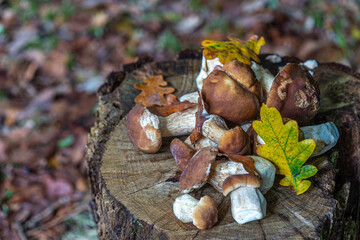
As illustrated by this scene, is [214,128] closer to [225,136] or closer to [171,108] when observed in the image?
[225,136]

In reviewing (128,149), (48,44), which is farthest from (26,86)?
(128,149)

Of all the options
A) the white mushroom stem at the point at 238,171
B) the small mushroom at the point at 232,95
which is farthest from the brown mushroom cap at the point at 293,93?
the white mushroom stem at the point at 238,171

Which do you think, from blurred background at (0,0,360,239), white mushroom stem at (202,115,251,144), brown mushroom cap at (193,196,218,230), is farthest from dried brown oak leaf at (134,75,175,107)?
blurred background at (0,0,360,239)

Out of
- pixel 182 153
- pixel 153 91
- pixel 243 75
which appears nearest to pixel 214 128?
pixel 182 153

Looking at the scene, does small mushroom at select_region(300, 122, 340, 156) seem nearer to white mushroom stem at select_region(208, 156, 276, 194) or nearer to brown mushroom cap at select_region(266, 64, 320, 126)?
brown mushroom cap at select_region(266, 64, 320, 126)

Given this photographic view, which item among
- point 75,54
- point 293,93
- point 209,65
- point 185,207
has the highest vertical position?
point 209,65

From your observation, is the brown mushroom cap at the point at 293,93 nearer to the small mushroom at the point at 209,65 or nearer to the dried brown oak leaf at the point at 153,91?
the small mushroom at the point at 209,65

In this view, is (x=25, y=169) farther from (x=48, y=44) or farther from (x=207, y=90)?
(x=207, y=90)
